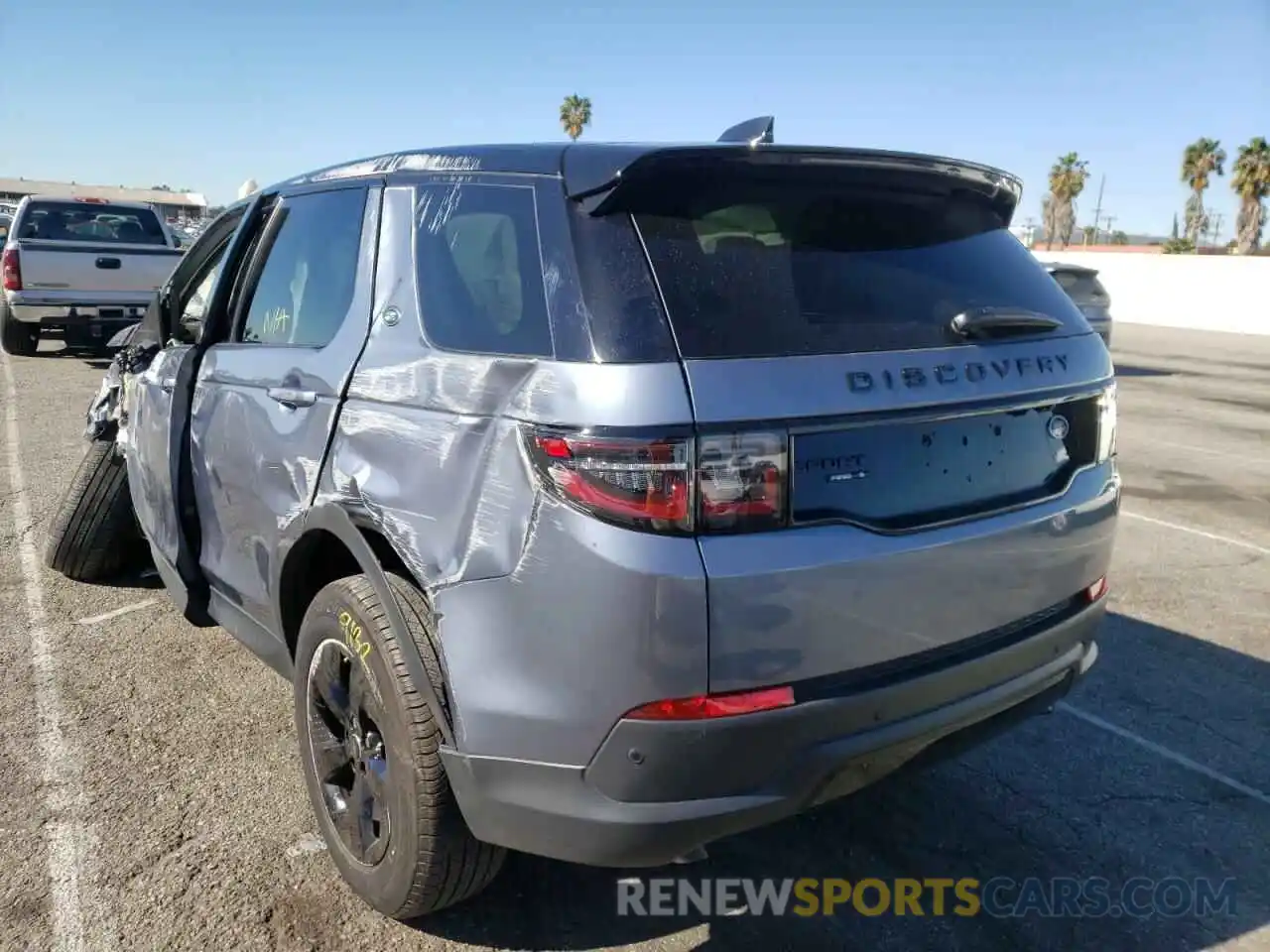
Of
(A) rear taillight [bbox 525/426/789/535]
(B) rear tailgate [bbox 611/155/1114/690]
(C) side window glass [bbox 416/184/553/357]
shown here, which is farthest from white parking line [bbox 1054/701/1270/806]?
(C) side window glass [bbox 416/184/553/357]

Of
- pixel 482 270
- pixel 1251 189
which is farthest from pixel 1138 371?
pixel 1251 189

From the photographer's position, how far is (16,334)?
1382cm

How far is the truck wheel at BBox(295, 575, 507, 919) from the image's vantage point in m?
2.29

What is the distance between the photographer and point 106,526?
499cm

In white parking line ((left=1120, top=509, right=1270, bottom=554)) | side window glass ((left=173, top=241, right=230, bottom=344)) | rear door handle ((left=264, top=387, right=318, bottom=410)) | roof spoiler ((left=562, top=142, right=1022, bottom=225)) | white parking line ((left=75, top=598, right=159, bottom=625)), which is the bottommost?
white parking line ((left=1120, top=509, right=1270, bottom=554))

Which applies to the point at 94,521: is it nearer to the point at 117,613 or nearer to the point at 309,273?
the point at 117,613

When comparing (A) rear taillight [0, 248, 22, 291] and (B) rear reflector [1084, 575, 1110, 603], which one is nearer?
(B) rear reflector [1084, 575, 1110, 603]

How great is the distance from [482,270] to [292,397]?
823mm

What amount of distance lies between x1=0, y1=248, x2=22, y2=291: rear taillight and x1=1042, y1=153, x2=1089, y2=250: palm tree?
63302 mm

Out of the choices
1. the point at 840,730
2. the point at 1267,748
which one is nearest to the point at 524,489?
the point at 840,730

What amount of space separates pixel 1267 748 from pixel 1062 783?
0.89 metres

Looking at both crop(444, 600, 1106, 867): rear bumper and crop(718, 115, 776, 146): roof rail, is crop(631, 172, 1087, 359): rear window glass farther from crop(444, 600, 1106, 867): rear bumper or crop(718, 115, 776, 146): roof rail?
crop(444, 600, 1106, 867): rear bumper

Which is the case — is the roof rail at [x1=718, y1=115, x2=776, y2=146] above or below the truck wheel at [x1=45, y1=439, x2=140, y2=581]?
above

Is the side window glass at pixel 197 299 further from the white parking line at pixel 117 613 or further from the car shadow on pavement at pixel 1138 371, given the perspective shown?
the car shadow on pavement at pixel 1138 371
